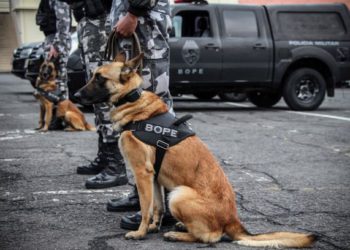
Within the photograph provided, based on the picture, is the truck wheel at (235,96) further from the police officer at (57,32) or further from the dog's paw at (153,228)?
the dog's paw at (153,228)

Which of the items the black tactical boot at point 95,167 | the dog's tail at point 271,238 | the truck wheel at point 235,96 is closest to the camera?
the dog's tail at point 271,238

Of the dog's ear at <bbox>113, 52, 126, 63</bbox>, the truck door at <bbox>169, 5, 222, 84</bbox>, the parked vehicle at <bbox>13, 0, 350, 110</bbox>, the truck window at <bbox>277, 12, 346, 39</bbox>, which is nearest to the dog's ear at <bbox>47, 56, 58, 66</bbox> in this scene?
the parked vehicle at <bbox>13, 0, 350, 110</bbox>

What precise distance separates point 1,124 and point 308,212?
626 cm

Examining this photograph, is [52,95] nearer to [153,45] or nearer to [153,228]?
[153,45]

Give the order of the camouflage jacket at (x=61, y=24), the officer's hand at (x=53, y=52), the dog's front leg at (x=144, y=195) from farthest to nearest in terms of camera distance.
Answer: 1. the officer's hand at (x=53, y=52)
2. the camouflage jacket at (x=61, y=24)
3. the dog's front leg at (x=144, y=195)

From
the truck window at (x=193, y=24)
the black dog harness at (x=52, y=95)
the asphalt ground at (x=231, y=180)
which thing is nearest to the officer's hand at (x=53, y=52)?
the black dog harness at (x=52, y=95)

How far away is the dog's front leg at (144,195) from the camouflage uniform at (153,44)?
0.69 meters

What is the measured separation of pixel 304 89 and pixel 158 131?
890cm

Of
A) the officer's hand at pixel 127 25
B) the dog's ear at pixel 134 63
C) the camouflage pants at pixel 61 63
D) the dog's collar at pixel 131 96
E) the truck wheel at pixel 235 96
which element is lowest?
the truck wheel at pixel 235 96

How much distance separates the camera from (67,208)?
4.18 meters

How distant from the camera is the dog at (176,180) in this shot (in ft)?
10.6

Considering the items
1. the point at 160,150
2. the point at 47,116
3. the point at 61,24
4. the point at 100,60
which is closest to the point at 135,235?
the point at 160,150

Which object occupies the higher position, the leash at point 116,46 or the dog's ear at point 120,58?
the leash at point 116,46

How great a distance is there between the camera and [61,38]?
8250 mm
